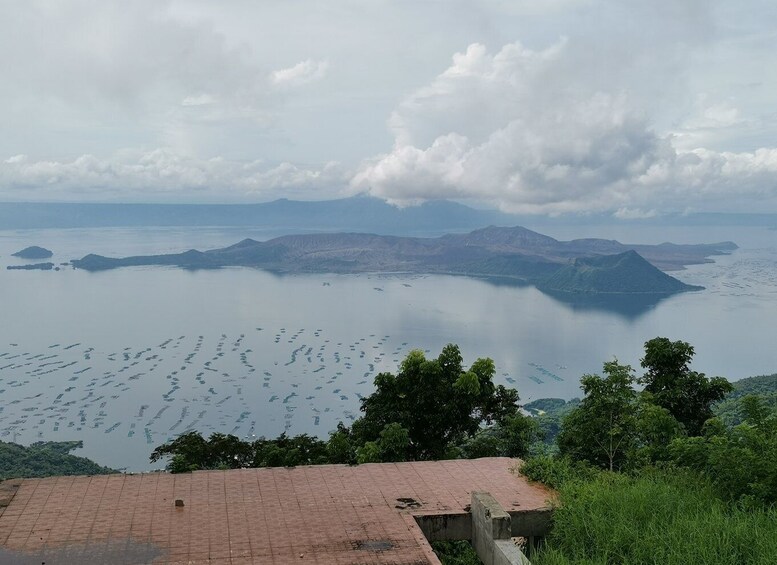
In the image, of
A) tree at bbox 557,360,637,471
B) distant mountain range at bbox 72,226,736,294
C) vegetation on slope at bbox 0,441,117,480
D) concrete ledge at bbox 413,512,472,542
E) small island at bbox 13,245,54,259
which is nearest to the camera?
concrete ledge at bbox 413,512,472,542

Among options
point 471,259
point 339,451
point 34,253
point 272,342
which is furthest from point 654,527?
point 34,253

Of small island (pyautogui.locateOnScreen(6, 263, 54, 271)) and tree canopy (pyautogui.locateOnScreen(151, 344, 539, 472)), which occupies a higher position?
tree canopy (pyautogui.locateOnScreen(151, 344, 539, 472))

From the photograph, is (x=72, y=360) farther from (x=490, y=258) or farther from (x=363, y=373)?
(x=490, y=258)

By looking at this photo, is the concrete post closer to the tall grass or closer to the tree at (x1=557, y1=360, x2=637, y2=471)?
the tall grass

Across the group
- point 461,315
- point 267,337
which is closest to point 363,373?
point 267,337

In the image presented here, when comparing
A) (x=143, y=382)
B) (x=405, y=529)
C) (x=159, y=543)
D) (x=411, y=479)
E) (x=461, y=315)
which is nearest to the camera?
(x=159, y=543)

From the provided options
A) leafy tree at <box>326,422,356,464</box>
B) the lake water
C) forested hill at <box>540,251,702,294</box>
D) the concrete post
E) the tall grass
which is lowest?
the lake water

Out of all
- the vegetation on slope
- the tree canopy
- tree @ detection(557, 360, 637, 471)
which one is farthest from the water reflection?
tree @ detection(557, 360, 637, 471)

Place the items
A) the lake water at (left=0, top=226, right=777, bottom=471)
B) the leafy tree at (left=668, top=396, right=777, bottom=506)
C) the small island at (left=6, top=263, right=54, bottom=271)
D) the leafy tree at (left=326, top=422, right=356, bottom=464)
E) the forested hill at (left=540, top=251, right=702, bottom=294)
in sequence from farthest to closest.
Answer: the small island at (left=6, top=263, right=54, bottom=271) → the forested hill at (left=540, top=251, right=702, bottom=294) → the lake water at (left=0, top=226, right=777, bottom=471) → the leafy tree at (left=326, top=422, right=356, bottom=464) → the leafy tree at (left=668, top=396, right=777, bottom=506)
